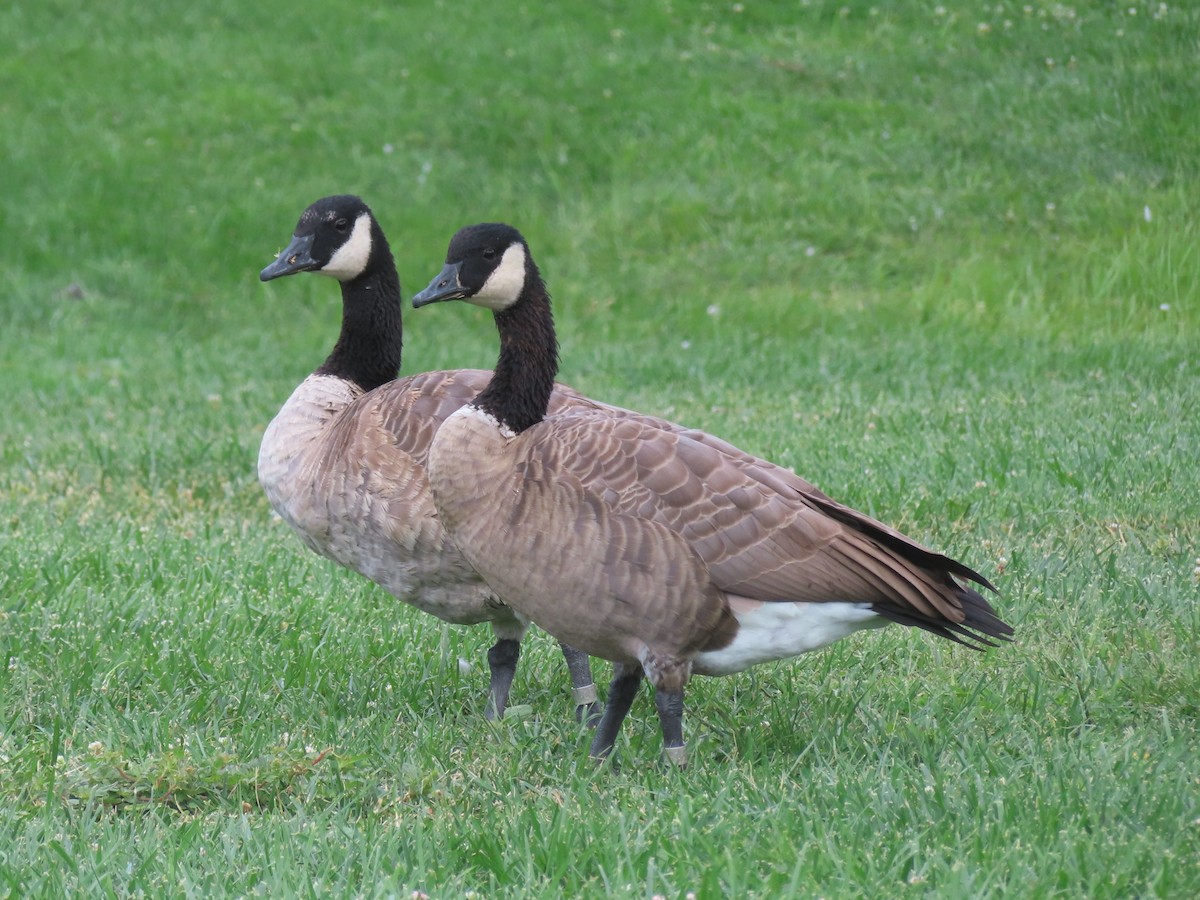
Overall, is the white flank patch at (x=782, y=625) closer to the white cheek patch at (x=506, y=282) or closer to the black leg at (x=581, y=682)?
the black leg at (x=581, y=682)

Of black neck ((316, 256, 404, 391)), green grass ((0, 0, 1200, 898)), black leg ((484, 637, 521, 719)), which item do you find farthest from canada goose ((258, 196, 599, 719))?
green grass ((0, 0, 1200, 898))

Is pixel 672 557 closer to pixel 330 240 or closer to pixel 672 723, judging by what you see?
pixel 672 723

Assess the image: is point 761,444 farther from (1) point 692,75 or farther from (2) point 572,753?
(1) point 692,75

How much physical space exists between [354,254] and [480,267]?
1.44m

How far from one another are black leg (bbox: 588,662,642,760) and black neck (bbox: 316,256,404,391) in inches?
79.4

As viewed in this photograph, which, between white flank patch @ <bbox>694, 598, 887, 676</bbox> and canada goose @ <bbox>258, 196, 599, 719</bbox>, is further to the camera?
canada goose @ <bbox>258, 196, 599, 719</bbox>

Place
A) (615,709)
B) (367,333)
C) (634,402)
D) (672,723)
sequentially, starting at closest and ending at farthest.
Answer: (672,723), (615,709), (367,333), (634,402)

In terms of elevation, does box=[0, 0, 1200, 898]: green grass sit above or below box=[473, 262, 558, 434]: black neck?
below

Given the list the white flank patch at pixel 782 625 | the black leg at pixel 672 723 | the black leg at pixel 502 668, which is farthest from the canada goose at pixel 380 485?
the white flank patch at pixel 782 625

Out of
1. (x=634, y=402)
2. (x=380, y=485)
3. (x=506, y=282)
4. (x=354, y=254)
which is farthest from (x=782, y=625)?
(x=634, y=402)

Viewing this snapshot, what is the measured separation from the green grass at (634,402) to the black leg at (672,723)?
0.27ft

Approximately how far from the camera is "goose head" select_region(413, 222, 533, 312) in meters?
4.33

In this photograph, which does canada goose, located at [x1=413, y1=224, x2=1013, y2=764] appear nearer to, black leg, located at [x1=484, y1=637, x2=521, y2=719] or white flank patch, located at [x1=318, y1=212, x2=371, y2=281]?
black leg, located at [x1=484, y1=637, x2=521, y2=719]

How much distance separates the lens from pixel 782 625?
393 centimetres
